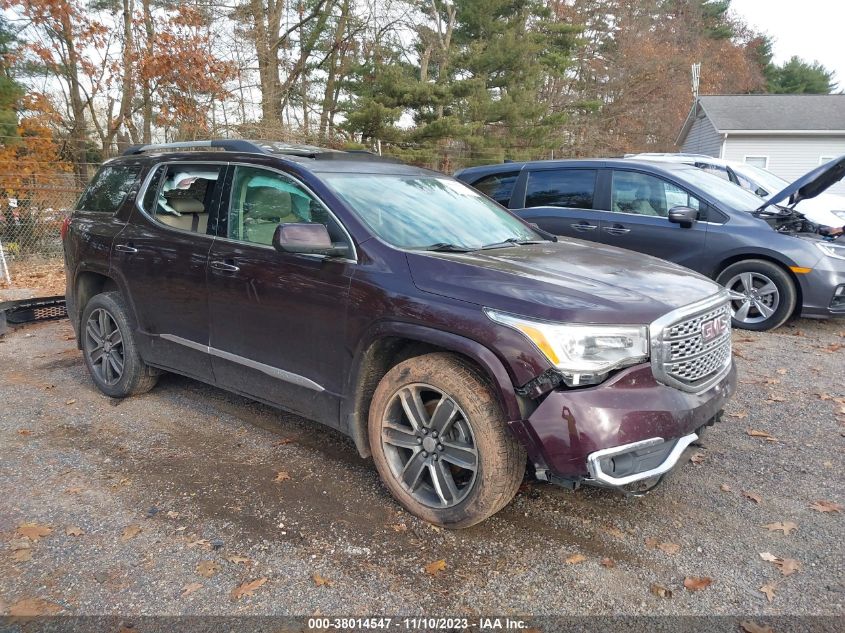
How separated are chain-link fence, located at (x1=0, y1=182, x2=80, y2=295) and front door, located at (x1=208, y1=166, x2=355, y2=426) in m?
8.58

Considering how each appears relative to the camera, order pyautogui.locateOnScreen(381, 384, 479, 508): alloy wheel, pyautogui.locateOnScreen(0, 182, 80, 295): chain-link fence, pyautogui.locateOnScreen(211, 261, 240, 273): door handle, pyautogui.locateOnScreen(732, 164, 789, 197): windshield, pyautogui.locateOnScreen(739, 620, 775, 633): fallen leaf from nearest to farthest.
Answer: pyautogui.locateOnScreen(739, 620, 775, 633): fallen leaf
pyautogui.locateOnScreen(381, 384, 479, 508): alloy wheel
pyautogui.locateOnScreen(211, 261, 240, 273): door handle
pyautogui.locateOnScreen(732, 164, 789, 197): windshield
pyautogui.locateOnScreen(0, 182, 80, 295): chain-link fence

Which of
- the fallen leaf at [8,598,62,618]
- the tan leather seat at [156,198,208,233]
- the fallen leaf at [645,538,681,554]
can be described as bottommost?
the fallen leaf at [8,598,62,618]

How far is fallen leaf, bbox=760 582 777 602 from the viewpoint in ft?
8.08

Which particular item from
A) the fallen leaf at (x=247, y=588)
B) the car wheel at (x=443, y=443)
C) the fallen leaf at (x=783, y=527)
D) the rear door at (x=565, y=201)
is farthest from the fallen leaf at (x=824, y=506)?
the rear door at (x=565, y=201)

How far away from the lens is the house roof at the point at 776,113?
2286cm

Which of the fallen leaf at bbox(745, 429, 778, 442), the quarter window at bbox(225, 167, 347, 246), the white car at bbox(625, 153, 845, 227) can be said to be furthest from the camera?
the white car at bbox(625, 153, 845, 227)

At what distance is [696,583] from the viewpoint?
255 centimetres

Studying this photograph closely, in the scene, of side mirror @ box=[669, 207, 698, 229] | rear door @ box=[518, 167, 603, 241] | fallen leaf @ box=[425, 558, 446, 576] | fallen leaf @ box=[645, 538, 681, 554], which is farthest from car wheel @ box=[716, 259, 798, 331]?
fallen leaf @ box=[425, 558, 446, 576]

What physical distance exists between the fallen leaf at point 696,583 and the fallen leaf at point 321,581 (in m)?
1.50

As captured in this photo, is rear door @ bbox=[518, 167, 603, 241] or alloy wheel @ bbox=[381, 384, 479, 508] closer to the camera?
alloy wheel @ bbox=[381, 384, 479, 508]

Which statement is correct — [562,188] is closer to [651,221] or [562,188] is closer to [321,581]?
[651,221]

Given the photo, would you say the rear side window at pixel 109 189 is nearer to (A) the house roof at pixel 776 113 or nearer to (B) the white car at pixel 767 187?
(B) the white car at pixel 767 187

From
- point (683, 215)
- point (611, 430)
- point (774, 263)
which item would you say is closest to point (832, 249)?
point (774, 263)

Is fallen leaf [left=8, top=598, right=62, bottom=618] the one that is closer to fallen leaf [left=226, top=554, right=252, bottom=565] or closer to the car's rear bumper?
fallen leaf [left=226, top=554, right=252, bottom=565]
